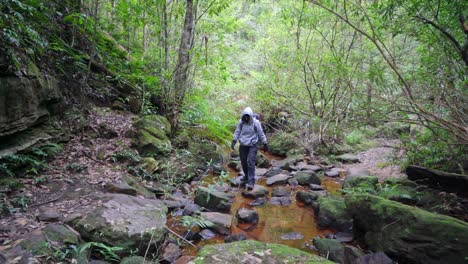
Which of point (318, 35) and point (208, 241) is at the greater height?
point (318, 35)

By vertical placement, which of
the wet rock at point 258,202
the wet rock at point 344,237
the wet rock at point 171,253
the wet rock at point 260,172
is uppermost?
the wet rock at point 171,253

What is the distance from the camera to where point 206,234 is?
5.14 meters

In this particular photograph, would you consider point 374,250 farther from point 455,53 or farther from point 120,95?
point 120,95

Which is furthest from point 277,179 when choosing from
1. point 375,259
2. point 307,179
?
point 375,259

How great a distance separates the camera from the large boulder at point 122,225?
3.78m

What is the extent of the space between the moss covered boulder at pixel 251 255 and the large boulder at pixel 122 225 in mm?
809

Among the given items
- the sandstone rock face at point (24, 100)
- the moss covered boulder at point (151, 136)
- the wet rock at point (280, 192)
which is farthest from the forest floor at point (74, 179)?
the wet rock at point (280, 192)

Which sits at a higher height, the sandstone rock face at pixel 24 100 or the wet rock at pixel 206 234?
the sandstone rock face at pixel 24 100

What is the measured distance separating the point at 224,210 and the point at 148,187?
1.69 metres

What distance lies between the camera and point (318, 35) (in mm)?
11969

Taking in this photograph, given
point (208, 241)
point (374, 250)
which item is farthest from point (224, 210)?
point (374, 250)

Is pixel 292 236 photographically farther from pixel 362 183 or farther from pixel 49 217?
pixel 49 217

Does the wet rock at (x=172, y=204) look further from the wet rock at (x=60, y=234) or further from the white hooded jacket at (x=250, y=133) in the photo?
the white hooded jacket at (x=250, y=133)

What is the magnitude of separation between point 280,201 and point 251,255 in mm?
3536
